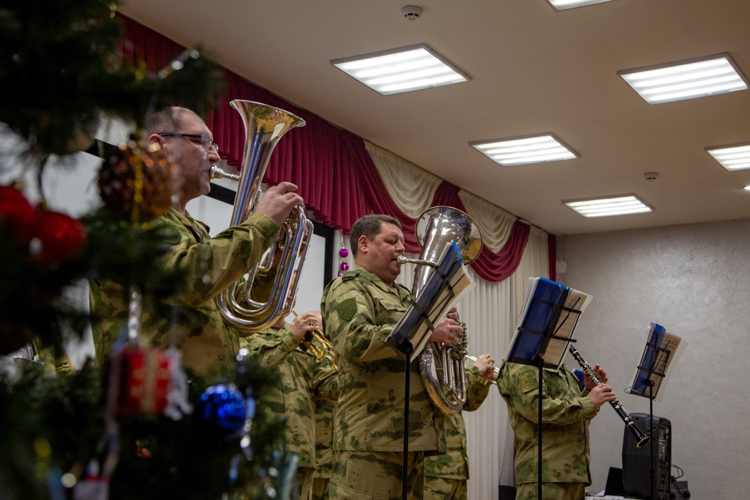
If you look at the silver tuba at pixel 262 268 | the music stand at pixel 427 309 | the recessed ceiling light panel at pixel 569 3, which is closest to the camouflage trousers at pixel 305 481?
the music stand at pixel 427 309

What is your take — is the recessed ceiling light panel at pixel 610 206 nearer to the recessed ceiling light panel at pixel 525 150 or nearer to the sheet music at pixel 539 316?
the recessed ceiling light panel at pixel 525 150

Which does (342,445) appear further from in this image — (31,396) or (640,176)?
(640,176)

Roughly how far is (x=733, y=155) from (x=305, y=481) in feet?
17.1

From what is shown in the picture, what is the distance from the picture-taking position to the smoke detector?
4.57 m

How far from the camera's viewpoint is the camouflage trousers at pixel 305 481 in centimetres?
405

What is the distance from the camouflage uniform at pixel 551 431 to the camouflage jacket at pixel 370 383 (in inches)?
69.9

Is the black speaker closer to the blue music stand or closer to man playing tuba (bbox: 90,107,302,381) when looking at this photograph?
the blue music stand

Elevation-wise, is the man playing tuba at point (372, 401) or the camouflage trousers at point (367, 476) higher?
the man playing tuba at point (372, 401)

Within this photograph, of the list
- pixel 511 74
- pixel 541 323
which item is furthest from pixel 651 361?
pixel 511 74

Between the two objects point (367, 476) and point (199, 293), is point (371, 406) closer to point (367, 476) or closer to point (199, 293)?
point (367, 476)

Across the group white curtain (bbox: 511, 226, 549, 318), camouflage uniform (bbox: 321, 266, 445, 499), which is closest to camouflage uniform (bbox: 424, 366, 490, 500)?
camouflage uniform (bbox: 321, 266, 445, 499)

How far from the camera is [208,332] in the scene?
2188 mm

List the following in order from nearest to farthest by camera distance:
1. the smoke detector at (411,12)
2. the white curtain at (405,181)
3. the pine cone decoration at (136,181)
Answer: the pine cone decoration at (136,181), the smoke detector at (411,12), the white curtain at (405,181)

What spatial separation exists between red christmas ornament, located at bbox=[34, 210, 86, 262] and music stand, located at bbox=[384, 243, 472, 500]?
206cm
